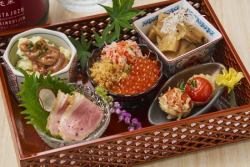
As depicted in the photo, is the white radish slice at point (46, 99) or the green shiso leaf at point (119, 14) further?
the green shiso leaf at point (119, 14)

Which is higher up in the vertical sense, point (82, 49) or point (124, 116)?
point (82, 49)

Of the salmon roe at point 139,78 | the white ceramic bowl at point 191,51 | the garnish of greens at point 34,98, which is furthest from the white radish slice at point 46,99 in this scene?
the white ceramic bowl at point 191,51

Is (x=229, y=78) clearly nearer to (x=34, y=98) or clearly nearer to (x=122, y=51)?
(x=122, y=51)

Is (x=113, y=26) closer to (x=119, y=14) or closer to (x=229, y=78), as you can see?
(x=119, y=14)

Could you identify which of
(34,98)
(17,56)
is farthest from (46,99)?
(17,56)

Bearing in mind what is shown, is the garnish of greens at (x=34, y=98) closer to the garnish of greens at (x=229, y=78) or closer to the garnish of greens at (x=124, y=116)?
the garnish of greens at (x=124, y=116)

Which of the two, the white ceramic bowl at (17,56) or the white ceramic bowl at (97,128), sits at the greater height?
the white ceramic bowl at (17,56)

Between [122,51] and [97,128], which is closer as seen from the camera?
[97,128]

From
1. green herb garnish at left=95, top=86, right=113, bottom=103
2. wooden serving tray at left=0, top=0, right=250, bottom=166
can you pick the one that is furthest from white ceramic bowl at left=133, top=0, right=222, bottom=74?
green herb garnish at left=95, top=86, right=113, bottom=103
